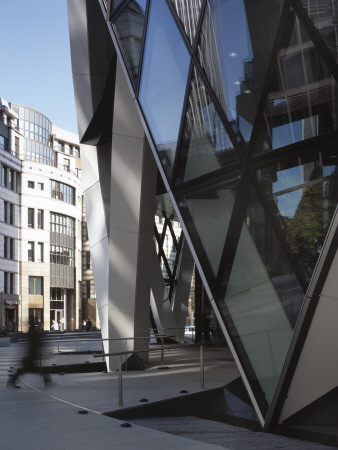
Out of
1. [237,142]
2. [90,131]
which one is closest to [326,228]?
[237,142]

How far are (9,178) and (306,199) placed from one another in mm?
69245

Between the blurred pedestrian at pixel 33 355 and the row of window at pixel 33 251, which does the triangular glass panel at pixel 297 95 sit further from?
the row of window at pixel 33 251

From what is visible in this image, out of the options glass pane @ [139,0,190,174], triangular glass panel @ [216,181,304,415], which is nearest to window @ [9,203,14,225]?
glass pane @ [139,0,190,174]

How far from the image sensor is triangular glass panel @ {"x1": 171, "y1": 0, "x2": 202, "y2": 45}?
33.8 feet

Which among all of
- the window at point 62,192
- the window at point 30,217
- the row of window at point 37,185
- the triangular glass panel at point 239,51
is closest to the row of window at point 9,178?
the row of window at point 37,185

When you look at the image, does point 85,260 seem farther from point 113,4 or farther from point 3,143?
point 113,4

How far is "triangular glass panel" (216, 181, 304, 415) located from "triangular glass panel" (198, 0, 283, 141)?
133 cm

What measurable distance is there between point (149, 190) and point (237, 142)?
6.89m

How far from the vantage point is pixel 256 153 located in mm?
9000

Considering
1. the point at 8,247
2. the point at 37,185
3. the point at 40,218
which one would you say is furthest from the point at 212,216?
the point at 40,218

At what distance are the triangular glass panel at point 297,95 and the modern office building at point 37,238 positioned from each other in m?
63.0

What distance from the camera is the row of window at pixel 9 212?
73250 millimetres

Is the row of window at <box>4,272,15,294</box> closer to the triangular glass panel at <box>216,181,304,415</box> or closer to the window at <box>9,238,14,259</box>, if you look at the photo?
the window at <box>9,238,14,259</box>

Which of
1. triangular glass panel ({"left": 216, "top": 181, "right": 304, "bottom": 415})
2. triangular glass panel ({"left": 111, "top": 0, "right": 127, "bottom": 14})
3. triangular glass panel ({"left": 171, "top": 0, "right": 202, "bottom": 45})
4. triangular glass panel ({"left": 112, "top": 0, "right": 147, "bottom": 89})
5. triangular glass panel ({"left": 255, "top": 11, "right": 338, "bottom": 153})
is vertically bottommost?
triangular glass panel ({"left": 216, "top": 181, "right": 304, "bottom": 415})
